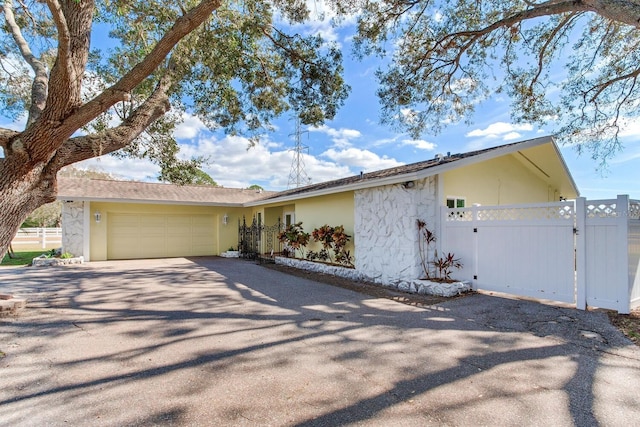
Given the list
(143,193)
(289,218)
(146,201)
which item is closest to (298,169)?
(289,218)

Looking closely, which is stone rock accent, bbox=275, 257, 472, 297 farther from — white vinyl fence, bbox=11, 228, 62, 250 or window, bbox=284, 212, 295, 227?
white vinyl fence, bbox=11, 228, 62, 250

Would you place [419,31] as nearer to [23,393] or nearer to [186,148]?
[186,148]

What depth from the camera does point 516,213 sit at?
7078 millimetres

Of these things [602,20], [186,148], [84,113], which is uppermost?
[602,20]

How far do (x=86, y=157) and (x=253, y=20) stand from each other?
4.99 meters

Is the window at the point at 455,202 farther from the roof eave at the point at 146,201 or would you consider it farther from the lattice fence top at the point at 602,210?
the roof eave at the point at 146,201

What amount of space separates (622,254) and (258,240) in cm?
1425

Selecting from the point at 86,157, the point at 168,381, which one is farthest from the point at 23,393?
the point at 86,157

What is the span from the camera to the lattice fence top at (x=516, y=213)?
20.9ft

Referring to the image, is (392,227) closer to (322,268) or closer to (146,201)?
(322,268)

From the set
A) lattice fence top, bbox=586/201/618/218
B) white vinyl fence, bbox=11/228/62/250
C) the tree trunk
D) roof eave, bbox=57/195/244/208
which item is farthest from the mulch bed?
white vinyl fence, bbox=11/228/62/250

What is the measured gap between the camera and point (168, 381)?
349cm

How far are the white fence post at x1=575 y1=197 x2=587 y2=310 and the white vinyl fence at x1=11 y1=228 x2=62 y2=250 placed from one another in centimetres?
2669

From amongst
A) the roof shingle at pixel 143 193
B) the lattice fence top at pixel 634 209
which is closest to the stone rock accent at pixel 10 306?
the roof shingle at pixel 143 193
